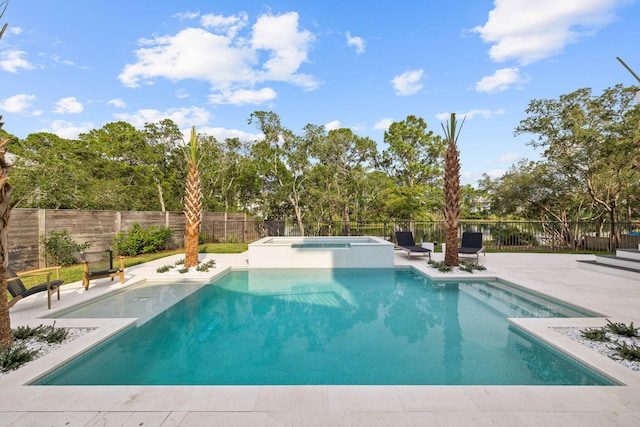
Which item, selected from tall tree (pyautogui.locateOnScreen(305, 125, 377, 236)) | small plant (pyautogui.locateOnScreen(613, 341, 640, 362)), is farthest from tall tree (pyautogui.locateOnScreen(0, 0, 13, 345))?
tall tree (pyautogui.locateOnScreen(305, 125, 377, 236))

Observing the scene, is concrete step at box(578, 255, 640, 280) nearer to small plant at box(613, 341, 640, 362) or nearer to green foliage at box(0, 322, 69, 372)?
small plant at box(613, 341, 640, 362)

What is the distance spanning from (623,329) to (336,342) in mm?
4023

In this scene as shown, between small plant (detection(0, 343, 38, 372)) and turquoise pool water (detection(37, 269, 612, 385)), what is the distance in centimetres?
42

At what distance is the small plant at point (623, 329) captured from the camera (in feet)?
12.6

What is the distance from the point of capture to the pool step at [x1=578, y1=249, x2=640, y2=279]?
762 centimetres

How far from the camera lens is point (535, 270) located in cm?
870

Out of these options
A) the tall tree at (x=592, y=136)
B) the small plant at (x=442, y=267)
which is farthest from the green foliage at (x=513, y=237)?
the small plant at (x=442, y=267)

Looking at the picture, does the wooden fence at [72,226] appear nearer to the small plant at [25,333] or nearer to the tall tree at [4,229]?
the small plant at [25,333]

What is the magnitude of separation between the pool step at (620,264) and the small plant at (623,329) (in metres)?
5.27

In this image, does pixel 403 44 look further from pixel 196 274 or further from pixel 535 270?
pixel 196 274

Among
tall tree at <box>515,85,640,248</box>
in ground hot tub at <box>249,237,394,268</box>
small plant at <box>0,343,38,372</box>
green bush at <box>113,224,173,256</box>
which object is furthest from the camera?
tall tree at <box>515,85,640,248</box>

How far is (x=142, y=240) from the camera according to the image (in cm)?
1190

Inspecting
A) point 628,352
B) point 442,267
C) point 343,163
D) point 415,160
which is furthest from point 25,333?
point 343,163

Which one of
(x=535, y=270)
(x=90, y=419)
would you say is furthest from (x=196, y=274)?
(x=535, y=270)
